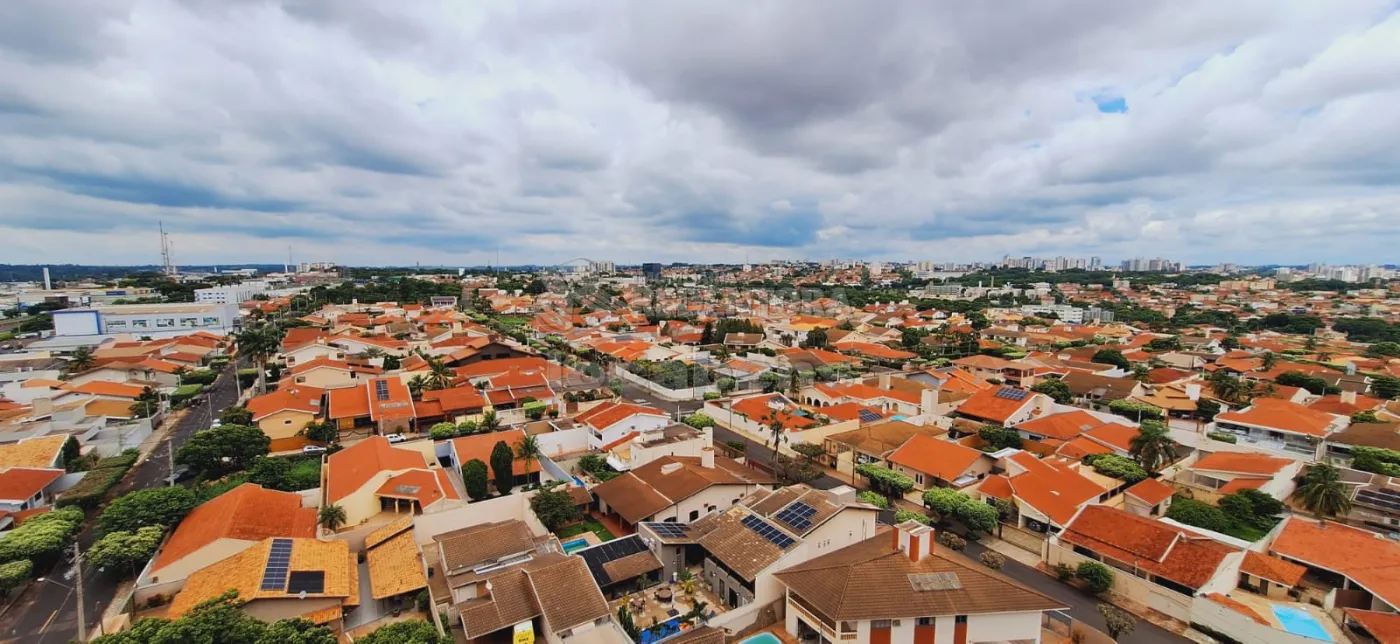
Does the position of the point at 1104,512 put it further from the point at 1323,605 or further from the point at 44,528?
the point at 44,528

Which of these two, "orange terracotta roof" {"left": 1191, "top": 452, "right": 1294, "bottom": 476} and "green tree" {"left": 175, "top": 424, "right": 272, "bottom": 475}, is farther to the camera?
"orange terracotta roof" {"left": 1191, "top": 452, "right": 1294, "bottom": 476}

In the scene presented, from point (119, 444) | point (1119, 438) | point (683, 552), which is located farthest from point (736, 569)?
point (119, 444)

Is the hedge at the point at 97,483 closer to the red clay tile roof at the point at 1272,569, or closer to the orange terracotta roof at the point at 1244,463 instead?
the red clay tile roof at the point at 1272,569

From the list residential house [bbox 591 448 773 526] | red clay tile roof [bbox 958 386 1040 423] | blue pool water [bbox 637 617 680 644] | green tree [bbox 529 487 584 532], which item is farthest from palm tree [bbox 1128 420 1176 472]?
green tree [bbox 529 487 584 532]

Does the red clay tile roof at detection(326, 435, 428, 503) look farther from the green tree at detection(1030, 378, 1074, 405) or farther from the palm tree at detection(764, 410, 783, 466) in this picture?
the green tree at detection(1030, 378, 1074, 405)

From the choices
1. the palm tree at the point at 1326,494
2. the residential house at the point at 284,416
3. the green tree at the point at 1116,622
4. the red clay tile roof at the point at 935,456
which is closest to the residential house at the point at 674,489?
the red clay tile roof at the point at 935,456

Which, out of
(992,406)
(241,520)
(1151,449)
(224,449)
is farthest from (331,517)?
(992,406)
